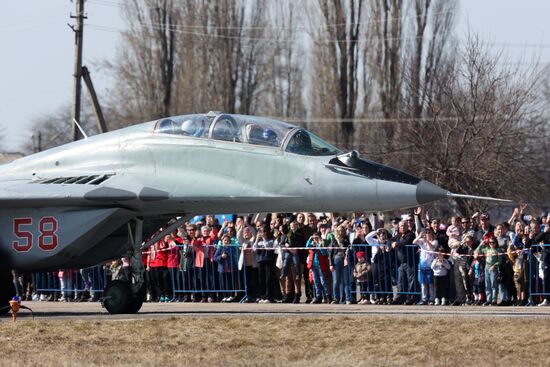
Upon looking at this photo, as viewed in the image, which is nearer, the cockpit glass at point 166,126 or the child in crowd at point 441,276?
the cockpit glass at point 166,126

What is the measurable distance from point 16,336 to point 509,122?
20.8 m

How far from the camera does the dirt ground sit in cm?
1310

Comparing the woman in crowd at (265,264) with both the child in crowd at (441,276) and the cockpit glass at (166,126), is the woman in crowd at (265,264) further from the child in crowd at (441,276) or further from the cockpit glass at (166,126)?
the cockpit glass at (166,126)

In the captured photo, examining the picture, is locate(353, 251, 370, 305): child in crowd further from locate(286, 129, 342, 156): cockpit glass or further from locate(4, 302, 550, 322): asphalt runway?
locate(286, 129, 342, 156): cockpit glass

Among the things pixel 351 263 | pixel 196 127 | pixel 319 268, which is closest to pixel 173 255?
pixel 319 268

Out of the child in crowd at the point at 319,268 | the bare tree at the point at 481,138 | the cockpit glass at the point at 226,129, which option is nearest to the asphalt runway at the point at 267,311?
the child in crowd at the point at 319,268

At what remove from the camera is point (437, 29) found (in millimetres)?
49812

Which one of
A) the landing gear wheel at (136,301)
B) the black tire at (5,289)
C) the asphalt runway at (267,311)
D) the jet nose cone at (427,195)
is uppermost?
the jet nose cone at (427,195)

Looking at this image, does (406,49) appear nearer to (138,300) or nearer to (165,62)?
(165,62)

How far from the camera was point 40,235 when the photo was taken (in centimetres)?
1883

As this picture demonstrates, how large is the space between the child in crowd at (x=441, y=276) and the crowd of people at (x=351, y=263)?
0.02 meters

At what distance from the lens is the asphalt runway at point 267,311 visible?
18.5m

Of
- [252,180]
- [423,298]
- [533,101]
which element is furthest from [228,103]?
[252,180]

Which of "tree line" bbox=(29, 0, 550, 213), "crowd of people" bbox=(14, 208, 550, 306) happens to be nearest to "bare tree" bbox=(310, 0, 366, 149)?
"tree line" bbox=(29, 0, 550, 213)
